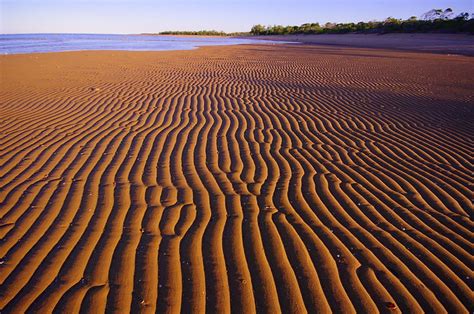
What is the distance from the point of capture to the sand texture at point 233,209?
288 centimetres

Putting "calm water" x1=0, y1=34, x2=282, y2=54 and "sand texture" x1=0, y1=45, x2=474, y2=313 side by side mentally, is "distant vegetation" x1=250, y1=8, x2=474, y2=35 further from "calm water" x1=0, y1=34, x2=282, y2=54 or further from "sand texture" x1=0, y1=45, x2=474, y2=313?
"sand texture" x1=0, y1=45, x2=474, y2=313

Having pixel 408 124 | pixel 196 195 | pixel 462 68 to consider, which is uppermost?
pixel 196 195

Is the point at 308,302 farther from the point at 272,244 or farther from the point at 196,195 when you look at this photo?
the point at 196,195

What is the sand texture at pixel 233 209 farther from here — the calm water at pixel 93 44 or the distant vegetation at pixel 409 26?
the distant vegetation at pixel 409 26

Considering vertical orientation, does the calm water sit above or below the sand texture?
below

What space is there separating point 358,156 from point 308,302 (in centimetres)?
350

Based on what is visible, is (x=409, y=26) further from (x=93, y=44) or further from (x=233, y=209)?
(x=233, y=209)

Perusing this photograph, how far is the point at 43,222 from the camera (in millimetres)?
3750

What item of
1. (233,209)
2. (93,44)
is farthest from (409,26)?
(233,209)

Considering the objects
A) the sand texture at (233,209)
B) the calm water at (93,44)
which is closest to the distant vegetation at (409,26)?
the calm water at (93,44)

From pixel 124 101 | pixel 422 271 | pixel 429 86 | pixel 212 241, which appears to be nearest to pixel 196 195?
pixel 212 241

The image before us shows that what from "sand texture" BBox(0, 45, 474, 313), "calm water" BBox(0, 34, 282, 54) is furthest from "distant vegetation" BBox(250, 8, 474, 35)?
"sand texture" BBox(0, 45, 474, 313)

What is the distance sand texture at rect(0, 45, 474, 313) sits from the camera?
288cm

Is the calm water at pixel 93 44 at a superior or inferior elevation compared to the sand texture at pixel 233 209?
inferior
